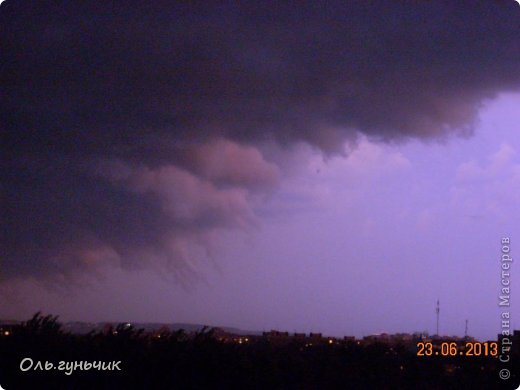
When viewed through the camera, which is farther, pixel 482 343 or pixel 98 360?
pixel 482 343

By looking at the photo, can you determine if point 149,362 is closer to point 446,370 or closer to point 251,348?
point 251,348

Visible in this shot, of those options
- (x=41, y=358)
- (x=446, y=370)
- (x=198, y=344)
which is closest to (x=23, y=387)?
(x=41, y=358)

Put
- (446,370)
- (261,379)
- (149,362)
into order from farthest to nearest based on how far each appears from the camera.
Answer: (446,370) → (261,379) → (149,362)
